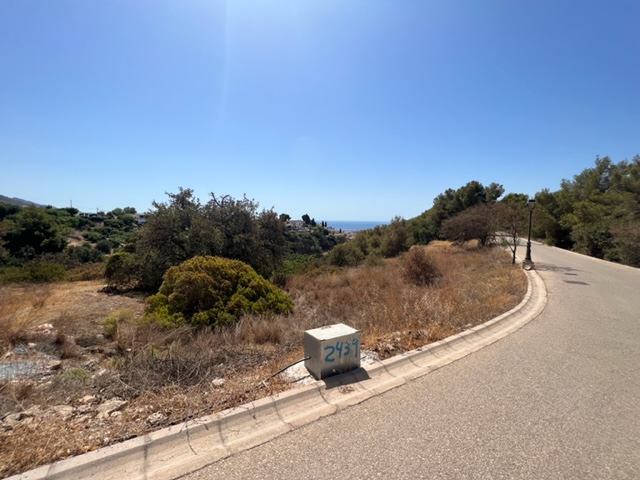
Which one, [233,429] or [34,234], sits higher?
[34,234]

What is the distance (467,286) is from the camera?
9.53m

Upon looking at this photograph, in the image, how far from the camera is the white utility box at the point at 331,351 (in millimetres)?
3543

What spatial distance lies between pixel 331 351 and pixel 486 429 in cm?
A: 165

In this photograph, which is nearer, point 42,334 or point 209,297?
point 42,334

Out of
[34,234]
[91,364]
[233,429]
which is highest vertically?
[34,234]

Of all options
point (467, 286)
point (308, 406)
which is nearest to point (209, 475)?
point (308, 406)

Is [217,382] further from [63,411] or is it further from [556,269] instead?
[556,269]

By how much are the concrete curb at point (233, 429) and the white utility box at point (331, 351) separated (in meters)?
0.11

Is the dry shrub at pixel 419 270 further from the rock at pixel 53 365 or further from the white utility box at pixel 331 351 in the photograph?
the rock at pixel 53 365

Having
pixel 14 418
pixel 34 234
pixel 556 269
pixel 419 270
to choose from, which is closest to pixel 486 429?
pixel 14 418

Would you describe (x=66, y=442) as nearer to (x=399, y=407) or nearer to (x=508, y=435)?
(x=399, y=407)

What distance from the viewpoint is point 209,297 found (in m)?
6.91

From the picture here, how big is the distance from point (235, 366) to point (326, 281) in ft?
32.3

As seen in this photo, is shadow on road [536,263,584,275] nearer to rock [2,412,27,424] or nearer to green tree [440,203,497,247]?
green tree [440,203,497,247]
